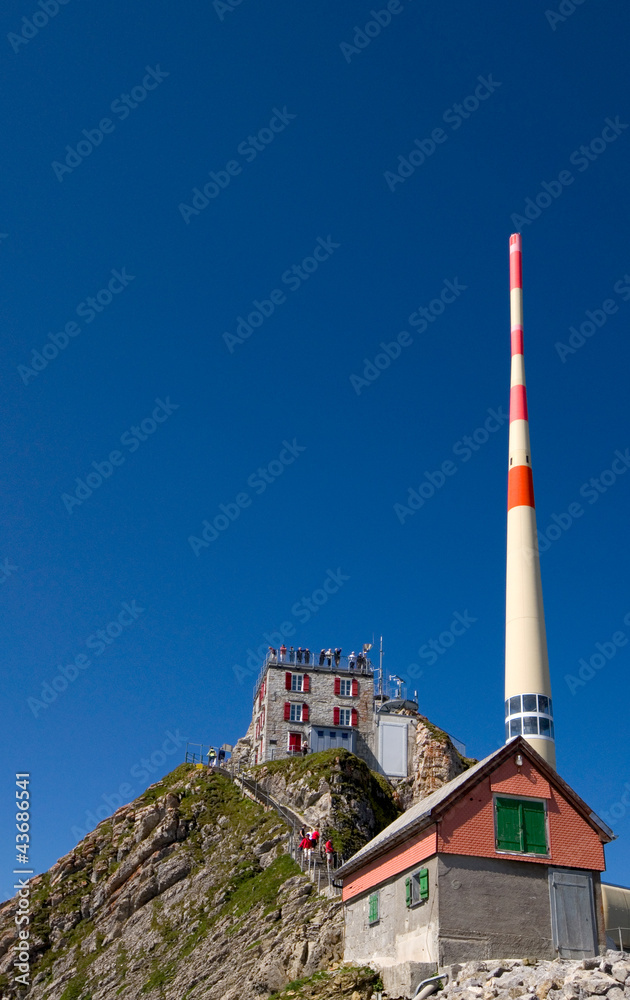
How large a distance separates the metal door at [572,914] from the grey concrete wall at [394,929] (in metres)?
4.08

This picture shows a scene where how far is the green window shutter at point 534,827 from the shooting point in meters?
30.7

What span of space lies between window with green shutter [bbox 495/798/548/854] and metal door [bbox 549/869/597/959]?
3.50ft

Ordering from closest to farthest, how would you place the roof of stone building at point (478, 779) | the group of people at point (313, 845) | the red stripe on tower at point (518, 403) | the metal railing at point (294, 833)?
the roof of stone building at point (478, 779) < the metal railing at point (294, 833) < the group of people at point (313, 845) < the red stripe on tower at point (518, 403)

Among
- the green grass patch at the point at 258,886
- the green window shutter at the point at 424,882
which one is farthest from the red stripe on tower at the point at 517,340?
the green window shutter at the point at 424,882

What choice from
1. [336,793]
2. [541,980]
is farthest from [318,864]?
[541,980]

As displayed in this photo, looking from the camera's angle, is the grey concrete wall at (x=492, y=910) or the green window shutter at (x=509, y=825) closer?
the grey concrete wall at (x=492, y=910)

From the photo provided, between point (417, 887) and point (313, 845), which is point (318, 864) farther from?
point (417, 887)

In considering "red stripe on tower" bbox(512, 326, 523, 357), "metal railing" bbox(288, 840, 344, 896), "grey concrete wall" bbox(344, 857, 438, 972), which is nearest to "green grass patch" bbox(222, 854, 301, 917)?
Answer: "metal railing" bbox(288, 840, 344, 896)

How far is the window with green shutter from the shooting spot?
3045 centimetres

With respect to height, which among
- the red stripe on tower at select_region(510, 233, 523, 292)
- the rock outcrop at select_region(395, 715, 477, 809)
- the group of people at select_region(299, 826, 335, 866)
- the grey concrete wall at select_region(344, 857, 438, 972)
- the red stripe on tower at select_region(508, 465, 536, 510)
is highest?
the red stripe on tower at select_region(510, 233, 523, 292)

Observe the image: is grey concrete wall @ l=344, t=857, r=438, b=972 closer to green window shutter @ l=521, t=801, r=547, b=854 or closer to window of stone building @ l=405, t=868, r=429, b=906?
window of stone building @ l=405, t=868, r=429, b=906

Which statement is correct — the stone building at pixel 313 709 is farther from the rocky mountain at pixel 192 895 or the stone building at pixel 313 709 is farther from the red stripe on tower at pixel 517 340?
the red stripe on tower at pixel 517 340

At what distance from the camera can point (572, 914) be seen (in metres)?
30.2

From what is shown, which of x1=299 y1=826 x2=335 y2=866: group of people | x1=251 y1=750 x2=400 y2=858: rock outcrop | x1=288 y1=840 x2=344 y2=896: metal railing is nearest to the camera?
x1=288 y1=840 x2=344 y2=896: metal railing
